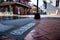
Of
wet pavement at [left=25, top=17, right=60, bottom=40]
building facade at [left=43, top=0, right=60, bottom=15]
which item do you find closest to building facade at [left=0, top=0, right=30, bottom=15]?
building facade at [left=43, top=0, right=60, bottom=15]

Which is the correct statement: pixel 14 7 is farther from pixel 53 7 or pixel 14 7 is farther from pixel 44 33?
pixel 44 33

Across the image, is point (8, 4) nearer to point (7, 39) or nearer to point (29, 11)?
point (29, 11)

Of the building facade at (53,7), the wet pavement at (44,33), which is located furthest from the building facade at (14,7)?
the wet pavement at (44,33)

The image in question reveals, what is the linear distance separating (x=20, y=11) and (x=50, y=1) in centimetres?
115

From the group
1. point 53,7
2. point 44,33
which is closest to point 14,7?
point 53,7

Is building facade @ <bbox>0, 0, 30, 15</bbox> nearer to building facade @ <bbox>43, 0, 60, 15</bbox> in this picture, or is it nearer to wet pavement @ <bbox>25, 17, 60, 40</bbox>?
building facade @ <bbox>43, 0, 60, 15</bbox>

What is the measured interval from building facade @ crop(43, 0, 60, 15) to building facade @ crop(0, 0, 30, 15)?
0.74m

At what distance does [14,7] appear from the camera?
17.3ft

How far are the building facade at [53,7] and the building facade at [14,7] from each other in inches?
29.1

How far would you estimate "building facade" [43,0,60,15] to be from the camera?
5.28 m

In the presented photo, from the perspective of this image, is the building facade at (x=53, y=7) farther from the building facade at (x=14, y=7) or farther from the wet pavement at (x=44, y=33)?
the wet pavement at (x=44, y=33)

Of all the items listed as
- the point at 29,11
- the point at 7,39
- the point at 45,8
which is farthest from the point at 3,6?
the point at 7,39

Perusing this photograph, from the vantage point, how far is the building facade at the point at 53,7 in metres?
5.28

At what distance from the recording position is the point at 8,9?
17.3 feet
